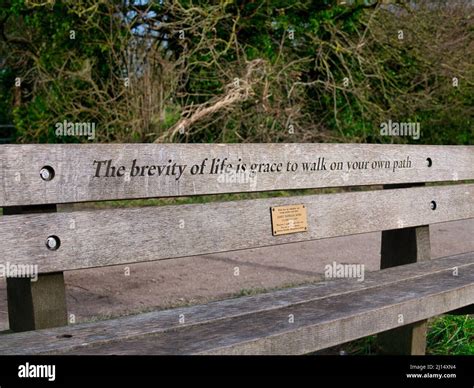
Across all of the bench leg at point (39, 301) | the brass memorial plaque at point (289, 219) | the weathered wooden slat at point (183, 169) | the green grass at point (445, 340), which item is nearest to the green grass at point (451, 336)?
the green grass at point (445, 340)

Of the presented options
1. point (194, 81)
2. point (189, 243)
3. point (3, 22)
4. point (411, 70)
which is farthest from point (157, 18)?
point (189, 243)

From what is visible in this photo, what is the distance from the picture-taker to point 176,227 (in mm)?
2592

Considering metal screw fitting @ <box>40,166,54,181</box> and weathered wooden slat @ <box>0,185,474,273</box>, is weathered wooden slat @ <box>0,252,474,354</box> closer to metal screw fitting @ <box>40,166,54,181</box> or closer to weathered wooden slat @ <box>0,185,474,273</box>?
weathered wooden slat @ <box>0,185,474,273</box>

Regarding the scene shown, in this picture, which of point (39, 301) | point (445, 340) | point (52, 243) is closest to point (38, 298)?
point (39, 301)

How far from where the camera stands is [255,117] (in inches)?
400

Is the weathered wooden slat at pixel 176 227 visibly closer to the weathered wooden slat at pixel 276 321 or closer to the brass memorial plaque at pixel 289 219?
the brass memorial plaque at pixel 289 219

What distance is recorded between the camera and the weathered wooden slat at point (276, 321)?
6.71ft

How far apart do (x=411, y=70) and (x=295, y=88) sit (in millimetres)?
2351

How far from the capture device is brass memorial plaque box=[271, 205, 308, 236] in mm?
2965

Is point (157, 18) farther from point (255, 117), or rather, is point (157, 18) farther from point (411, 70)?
point (411, 70)

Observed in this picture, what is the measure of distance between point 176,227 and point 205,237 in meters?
0.14

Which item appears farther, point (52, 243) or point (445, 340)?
point (445, 340)

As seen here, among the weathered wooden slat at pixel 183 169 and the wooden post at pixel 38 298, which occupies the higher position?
the weathered wooden slat at pixel 183 169

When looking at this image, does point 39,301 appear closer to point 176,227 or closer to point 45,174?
point 45,174
